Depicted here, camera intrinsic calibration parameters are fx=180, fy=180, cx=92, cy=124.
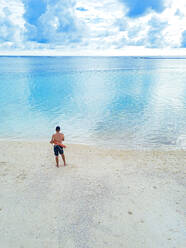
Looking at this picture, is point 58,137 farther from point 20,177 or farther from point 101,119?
point 101,119

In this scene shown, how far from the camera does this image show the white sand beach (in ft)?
18.2

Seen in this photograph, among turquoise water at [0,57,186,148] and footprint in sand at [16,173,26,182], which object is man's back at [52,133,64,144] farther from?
turquoise water at [0,57,186,148]

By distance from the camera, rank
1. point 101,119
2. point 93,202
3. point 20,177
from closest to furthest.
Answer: point 93,202 → point 20,177 → point 101,119

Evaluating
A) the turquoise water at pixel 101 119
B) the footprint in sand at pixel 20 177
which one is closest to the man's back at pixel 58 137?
the footprint in sand at pixel 20 177

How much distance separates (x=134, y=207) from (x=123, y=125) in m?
11.6

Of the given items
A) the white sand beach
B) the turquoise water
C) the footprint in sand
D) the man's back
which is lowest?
the turquoise water

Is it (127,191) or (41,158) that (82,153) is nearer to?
(41,158)

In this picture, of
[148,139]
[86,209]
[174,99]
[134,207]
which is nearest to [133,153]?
[148,139]

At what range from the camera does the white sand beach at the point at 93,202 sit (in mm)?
5547

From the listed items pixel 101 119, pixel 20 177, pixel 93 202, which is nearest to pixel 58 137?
pixel 20 177

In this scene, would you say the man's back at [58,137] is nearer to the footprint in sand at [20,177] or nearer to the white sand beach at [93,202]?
the white sand beach at [93,202]

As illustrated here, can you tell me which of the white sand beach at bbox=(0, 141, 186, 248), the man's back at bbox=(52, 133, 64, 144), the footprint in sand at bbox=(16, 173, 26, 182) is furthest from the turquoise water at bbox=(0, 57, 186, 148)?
the footprint in sand at bbox=(16, 173, 26, 182)

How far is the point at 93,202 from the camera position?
6.96 meters

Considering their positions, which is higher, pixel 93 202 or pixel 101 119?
pixel 93 202
